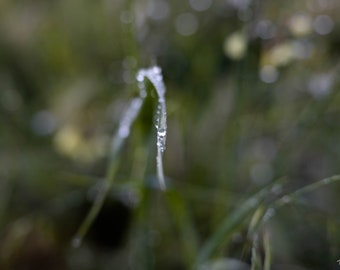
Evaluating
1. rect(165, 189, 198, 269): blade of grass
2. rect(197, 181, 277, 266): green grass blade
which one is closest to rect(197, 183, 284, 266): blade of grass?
rect(197, 181, 277, 266): green grass blade

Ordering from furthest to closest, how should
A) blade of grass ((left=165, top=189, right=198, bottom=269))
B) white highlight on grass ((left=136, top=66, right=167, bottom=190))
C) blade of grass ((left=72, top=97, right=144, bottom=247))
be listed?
blade of grass ((left=165, top=189, right=198, bottom=269))
blade of grass ((left=72, top=97, right=144, bottom=247))
white highlight on grass ((left=136, top=66, right=167, bottom=190))

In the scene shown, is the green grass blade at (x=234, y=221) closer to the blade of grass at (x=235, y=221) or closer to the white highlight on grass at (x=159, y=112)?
the blade of grass at (x=235, y=221)

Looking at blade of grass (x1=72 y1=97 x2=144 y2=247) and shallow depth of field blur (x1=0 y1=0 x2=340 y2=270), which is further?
shallow depth of field blur (x1=0 y1=0 x2=340 y2=270)

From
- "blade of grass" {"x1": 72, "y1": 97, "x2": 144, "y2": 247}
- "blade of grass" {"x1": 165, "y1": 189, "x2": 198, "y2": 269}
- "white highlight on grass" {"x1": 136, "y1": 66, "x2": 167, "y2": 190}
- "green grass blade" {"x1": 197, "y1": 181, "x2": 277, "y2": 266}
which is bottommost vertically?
"blade of grass" {"x1": 165, "y1": 189, "x2": 198, "y2": 269}

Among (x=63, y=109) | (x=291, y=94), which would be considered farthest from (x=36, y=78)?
(x=291, y=94)

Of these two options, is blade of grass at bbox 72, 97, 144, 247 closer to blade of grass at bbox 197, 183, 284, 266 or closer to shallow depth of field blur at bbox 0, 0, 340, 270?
shallow depth of field blur at bbox 0, 0, 340, 270

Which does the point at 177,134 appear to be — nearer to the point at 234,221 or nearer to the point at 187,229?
the point at 187,229

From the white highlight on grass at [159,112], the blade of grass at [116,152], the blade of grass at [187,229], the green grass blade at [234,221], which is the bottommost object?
the blade of grass at [187,229]

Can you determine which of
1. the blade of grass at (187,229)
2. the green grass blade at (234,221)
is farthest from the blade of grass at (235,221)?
the blade of grass at (187,229)
